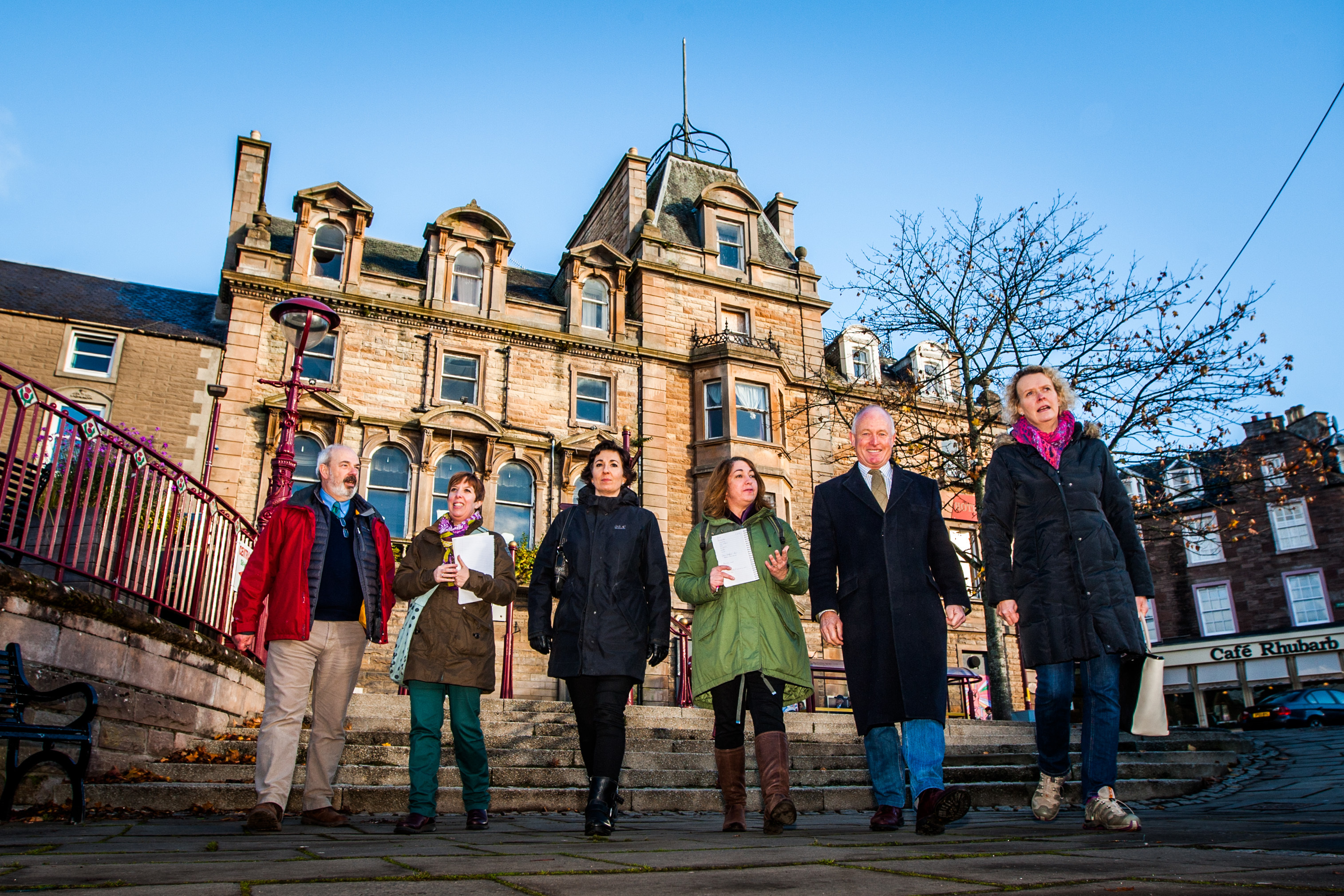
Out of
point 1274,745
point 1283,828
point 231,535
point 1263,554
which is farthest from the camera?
point 1263,554

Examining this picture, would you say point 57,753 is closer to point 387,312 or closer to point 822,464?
point 387,312

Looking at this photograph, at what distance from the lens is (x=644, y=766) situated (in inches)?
286

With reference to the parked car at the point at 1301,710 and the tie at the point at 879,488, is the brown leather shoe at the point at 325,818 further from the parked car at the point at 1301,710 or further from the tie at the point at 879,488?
the parked car at the point at 1301,710

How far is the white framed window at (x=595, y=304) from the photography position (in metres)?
23.3

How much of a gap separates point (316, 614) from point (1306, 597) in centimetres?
3556

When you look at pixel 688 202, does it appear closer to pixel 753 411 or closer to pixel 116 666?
pixel 753 411

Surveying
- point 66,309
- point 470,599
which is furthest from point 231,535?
point 66,309

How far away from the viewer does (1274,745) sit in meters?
10.5

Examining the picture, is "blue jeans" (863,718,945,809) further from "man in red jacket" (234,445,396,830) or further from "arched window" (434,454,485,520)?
"arched window" (434,454,485,520)

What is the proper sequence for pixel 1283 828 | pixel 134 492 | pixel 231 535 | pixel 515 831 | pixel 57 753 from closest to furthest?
pixel 1283 828 → pixel 515 831 → pixel 57 753 → pixel 134 492 → pixel 231 535

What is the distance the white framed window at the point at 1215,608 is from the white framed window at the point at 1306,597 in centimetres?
194

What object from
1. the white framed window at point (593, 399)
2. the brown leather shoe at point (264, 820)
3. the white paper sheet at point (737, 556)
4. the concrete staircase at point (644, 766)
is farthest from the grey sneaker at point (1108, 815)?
the white framed window at point (593, 399)

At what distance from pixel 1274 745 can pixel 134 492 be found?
12.3 meters

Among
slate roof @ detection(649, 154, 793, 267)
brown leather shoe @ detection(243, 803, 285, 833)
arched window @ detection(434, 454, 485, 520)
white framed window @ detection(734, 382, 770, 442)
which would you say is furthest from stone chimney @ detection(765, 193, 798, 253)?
brown leather shoe @ detection(243, 803, 285, 833)
